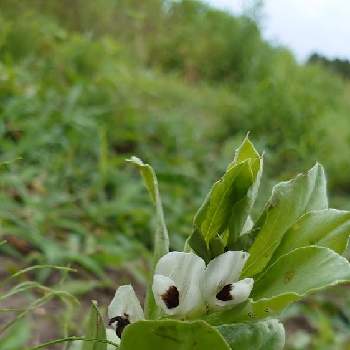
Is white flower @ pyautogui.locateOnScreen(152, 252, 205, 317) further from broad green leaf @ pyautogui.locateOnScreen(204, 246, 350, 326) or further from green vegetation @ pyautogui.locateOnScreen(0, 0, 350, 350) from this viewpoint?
green vegetation @ pyautogui.locateOnScreen(0, 0, 350, 350)

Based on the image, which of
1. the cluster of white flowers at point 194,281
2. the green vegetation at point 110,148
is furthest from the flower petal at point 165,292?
the green vegetation at point 110,148

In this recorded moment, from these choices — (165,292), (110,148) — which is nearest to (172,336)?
(165,292)

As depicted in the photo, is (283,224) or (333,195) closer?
(283,224)

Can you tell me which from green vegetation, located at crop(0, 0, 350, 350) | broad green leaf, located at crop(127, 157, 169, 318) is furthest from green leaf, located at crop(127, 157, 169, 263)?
green vegetation, located at crop(0, 0, 350, 350)

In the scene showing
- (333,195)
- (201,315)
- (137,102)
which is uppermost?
(201,315)

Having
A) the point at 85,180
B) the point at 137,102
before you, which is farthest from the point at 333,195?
the point at 85,180

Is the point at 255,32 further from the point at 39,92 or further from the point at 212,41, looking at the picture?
the point at 39,92
